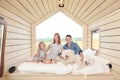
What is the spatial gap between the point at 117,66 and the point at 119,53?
0.24 m

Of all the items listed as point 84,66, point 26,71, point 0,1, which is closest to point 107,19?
point 84,66

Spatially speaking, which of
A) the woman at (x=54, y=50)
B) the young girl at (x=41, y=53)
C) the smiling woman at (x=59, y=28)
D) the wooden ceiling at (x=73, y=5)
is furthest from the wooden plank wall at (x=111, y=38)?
the smiling woman at (x=59, y=28)

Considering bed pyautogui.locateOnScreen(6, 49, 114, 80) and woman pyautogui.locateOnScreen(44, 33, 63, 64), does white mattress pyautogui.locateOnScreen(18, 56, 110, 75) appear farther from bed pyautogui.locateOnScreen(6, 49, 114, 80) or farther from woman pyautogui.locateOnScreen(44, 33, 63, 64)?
woman pyautogui.locateOnScreen(44, 33, 63, 64)

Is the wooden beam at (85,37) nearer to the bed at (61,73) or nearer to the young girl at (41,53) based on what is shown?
the young girl at (41,53)

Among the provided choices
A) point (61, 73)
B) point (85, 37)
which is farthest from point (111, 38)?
point (85, 37)

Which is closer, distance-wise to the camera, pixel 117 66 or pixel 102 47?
pixel 117 66

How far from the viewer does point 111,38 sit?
11.0ft

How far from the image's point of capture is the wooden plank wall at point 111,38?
9.84ft

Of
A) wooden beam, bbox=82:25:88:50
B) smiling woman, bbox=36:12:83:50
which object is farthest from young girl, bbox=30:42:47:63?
wooden beam, bbox=82:25:88:50

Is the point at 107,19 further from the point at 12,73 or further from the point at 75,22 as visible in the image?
the point at 75,22

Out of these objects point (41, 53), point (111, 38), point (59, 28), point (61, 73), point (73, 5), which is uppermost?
point (73, 5)

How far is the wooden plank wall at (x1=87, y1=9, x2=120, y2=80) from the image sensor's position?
9.84ft

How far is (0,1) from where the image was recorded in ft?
7.75

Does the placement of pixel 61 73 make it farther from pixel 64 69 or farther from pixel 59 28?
pixel 59 28
